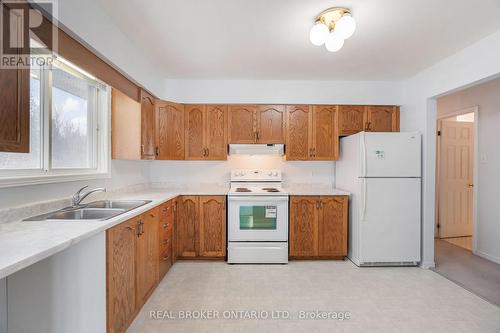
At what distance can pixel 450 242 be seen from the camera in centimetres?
385

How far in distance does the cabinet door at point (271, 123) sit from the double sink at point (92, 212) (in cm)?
179

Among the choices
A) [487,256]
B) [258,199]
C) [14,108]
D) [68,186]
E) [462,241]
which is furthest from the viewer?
[462,241]

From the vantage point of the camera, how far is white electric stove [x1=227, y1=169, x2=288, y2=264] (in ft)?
9.71

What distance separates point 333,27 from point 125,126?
2.30 meters

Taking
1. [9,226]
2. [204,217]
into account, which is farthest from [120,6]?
[204,217]

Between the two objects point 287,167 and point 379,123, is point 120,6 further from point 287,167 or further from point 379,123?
point 379,123

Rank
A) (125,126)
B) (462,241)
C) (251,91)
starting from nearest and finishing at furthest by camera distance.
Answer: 1. (125,126)
2. (251,91)
3. (462,241)

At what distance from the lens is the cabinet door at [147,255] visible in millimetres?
1920

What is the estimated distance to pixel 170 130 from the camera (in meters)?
3.23

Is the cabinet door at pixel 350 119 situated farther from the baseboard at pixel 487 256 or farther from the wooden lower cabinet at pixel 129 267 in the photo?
the wooden lower cabinet at pixel 129 267

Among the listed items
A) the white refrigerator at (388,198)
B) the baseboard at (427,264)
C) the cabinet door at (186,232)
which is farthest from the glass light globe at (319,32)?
the baseboard at (427,264)

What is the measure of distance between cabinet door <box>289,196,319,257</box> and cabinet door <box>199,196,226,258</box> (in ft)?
2.85

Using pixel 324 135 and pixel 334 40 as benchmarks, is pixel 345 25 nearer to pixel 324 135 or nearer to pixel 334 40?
pixel 334 40

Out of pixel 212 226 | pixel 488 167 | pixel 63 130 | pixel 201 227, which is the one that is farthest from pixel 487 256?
pixel 63 130
